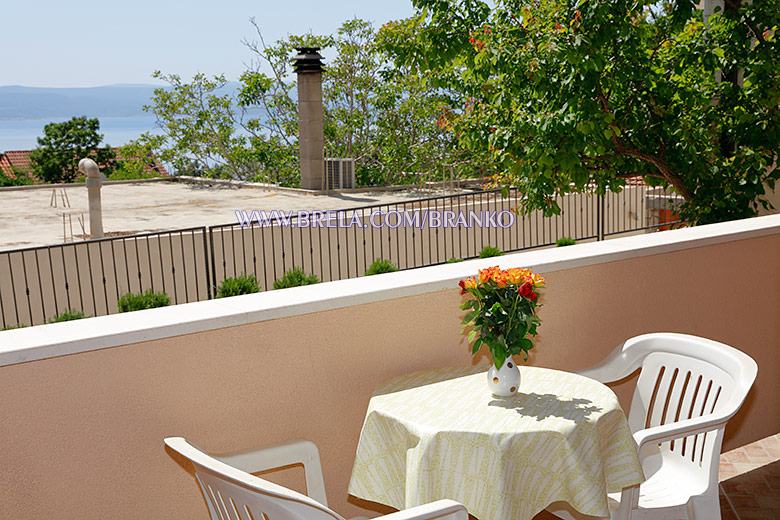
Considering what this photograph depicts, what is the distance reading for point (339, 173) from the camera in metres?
16.7

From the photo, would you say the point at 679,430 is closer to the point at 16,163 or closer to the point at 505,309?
the point at 505,309

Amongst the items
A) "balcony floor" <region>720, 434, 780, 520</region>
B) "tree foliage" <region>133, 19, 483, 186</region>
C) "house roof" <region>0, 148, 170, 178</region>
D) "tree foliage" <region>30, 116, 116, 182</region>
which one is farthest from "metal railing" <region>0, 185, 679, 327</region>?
"tree foliage" <region>30, 116, 116, 182</region>

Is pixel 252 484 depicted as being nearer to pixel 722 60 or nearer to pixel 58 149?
pixel 722 60

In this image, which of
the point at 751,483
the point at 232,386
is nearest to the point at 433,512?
the point at 232,386

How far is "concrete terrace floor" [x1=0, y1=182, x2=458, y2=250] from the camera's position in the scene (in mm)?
11453

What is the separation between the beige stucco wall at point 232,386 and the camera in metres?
2.31

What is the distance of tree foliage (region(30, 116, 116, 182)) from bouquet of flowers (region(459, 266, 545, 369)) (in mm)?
28559

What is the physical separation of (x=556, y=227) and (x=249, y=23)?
528 inches

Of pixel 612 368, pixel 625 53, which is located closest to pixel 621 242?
pixel 612 368

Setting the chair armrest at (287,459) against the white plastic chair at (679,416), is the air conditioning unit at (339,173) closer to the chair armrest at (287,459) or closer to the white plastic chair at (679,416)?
the white plastic chair at (679,416)

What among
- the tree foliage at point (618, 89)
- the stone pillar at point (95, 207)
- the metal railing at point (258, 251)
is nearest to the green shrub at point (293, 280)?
the metal railing at point (258, 251)

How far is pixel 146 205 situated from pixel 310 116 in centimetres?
432

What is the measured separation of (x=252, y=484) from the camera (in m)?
1.70

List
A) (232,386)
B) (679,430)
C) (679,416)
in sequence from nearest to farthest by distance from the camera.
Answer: (679,430) < (232,386) < (679,416)
